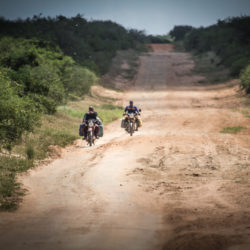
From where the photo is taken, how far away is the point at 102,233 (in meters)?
7.57

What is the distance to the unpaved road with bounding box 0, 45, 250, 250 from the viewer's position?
7.28 metres

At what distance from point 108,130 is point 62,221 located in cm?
1309

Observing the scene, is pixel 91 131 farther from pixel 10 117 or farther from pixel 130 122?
pixel 10 117

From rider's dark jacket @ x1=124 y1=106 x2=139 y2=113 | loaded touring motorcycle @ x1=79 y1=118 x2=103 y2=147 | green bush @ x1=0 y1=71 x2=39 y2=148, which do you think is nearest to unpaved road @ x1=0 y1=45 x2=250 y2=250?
loaded touring motorcycle @ x1=79 y1=118 x2=103 y2=147

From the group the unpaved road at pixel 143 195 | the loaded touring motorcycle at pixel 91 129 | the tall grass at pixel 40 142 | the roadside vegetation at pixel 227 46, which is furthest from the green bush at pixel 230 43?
the loaded touring motorcycle at pixel 91 129

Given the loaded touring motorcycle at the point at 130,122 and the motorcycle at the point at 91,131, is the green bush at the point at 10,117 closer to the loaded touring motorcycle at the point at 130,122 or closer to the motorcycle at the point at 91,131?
the motorcycle at the point at 91,131

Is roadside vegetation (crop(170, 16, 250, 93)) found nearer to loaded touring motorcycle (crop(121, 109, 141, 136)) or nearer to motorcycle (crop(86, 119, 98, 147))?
loaded touring motorcycle (crop(121, 109, 141, 136))

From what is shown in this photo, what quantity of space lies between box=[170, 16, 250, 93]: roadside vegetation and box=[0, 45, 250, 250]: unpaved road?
20.5 m

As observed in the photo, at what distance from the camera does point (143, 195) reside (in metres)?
10.0

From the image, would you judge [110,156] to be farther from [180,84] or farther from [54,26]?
[54,26]

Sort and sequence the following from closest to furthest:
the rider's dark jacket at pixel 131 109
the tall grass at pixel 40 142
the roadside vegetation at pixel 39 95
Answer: the tall grass at pixel 40 142
the roadside vegetation at pixel 39 95
the rider's dark jacket at pixel 131 109

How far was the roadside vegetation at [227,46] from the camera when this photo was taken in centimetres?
4275

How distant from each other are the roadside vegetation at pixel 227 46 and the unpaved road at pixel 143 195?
20.5 metres

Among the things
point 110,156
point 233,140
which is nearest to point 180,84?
point 233,140
